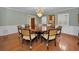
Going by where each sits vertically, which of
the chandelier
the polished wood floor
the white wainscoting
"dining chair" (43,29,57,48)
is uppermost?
the chandelier

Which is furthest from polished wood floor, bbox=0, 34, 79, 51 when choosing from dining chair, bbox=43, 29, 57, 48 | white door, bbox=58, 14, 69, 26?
white door, bbox=58, 14, 69, 26

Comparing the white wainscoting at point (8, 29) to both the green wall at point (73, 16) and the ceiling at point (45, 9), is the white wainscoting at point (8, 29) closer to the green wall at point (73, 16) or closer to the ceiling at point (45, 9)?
the ceiling at point (45, 9)

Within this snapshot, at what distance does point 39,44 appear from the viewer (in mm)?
2234

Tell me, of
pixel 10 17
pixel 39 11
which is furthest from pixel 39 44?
pixel 10 17

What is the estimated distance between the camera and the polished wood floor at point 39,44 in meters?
2.23

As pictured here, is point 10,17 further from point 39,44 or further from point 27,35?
point 39,44

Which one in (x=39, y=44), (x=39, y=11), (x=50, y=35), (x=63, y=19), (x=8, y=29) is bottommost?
(x=39, y=44)

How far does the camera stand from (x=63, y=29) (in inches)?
87.5

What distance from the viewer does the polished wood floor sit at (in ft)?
7.30

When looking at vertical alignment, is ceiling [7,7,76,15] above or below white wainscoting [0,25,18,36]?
above

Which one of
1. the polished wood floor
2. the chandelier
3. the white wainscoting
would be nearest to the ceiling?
the chandelier

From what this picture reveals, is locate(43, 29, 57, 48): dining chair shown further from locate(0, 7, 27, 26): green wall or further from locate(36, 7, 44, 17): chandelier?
locate(0, 7, 27, 26): green wall
